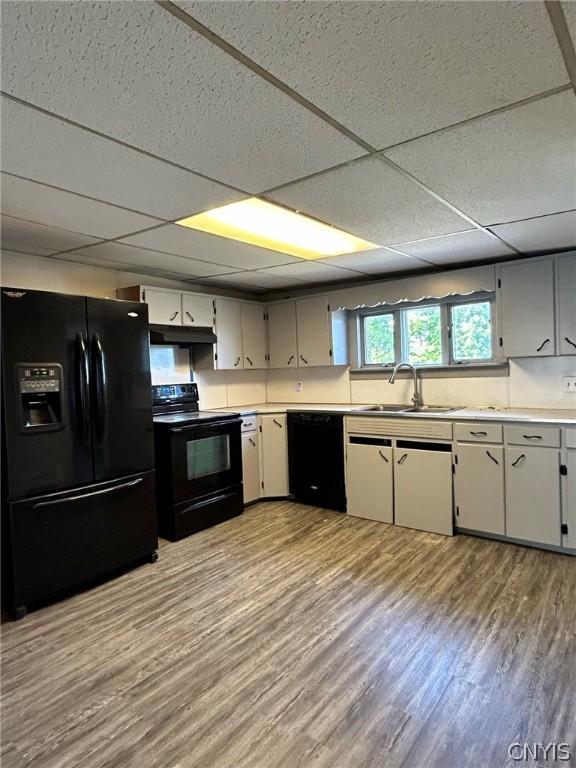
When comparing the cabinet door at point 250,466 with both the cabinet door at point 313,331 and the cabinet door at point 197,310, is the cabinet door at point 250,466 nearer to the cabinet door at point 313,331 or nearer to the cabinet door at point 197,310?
the cabinet door at point 313,331

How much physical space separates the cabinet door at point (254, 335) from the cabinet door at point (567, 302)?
285 cm

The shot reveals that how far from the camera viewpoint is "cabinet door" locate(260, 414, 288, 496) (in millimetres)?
4492

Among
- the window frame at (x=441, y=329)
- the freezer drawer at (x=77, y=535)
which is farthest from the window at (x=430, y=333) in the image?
the freezer drawer at (x=77, y=535)

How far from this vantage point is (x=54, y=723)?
180 cm

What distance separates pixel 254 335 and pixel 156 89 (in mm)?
3639

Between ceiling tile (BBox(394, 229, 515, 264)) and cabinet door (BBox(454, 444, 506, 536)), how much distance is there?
147cm

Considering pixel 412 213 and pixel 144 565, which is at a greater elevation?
pixel 412 213

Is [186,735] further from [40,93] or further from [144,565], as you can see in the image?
[40,93]

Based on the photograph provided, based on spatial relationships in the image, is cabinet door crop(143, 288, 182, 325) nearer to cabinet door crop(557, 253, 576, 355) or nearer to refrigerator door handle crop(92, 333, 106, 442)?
refrigerator door handle crop(92, 333, 106, 442)

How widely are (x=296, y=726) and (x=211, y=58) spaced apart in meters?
2.24

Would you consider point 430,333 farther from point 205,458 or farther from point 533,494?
point 205,458

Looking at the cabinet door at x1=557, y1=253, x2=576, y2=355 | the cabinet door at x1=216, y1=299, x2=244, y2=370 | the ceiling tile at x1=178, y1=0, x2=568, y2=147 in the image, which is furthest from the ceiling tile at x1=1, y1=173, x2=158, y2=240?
the cabinet door at x1=557, y1=253, x2=576, y2=355

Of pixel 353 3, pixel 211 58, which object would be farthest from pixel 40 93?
pixel 353 3

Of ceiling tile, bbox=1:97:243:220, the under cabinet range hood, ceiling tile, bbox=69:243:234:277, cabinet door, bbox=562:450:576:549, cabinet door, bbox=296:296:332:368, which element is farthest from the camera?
cabinet door, bbox=296:296:332:368
